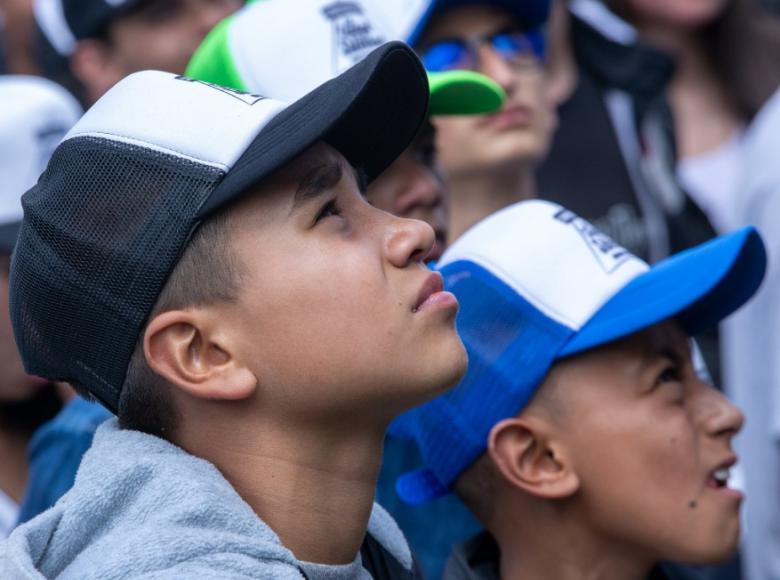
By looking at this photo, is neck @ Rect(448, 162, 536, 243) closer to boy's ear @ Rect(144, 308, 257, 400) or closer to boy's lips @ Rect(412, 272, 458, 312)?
boy's lips @ Rect(412, 272, 458, 312)

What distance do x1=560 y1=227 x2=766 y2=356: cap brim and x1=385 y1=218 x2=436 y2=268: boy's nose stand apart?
0.55m

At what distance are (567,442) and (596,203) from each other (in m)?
1.49

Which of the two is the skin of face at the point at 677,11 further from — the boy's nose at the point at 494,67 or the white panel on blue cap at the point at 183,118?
the white panel on blue cap at the point at 183,118

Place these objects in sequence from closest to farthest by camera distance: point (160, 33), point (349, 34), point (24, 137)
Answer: point (349, 34) → point (24, 137) → point (160, 33)

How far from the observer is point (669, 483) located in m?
2.59

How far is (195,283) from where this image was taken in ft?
6.73

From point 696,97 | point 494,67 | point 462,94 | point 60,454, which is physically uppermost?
point 462,94

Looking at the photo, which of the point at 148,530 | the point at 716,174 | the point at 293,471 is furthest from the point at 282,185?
the point at 716,174

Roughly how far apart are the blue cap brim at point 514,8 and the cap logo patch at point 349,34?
18 centimetres

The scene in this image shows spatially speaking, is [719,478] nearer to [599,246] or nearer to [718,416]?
[718,416]

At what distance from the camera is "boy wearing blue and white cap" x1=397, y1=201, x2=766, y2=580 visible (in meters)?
2.59

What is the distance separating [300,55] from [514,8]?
736mm

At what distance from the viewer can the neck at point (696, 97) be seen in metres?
5.13

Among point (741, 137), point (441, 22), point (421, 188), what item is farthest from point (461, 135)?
point (741, 137)
